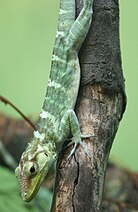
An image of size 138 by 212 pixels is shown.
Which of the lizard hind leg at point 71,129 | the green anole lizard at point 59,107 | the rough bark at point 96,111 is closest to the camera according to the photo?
the rough bark at point 96,111

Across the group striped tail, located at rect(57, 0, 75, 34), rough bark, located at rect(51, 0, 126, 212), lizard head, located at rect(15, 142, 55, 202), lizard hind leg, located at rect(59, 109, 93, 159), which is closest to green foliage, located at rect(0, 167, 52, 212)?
lizard head, located at rect(15, 142, 55, 202)

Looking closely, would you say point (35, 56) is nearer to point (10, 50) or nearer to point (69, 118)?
point (10, 50)

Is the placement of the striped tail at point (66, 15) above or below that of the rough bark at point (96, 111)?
above

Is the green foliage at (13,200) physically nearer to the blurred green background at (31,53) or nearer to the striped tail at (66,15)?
the blurred green background at (31,53)

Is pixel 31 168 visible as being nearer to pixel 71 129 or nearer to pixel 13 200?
pixel 71 129

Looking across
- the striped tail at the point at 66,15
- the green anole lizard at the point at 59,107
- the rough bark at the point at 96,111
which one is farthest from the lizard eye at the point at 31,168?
the striped tail at the point at 66,15

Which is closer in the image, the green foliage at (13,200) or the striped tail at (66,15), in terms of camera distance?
the striped tail at (66,15)

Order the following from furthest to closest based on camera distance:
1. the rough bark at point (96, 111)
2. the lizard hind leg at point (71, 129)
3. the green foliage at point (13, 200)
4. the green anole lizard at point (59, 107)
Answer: the green foliage at point (13, 200)
the green anole lizard at point (59, 107)
the lizard hind leg at point (71, 129)
the rough bark at point (96, 111)

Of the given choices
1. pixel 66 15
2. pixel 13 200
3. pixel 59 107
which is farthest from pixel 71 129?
pixel 13 200
